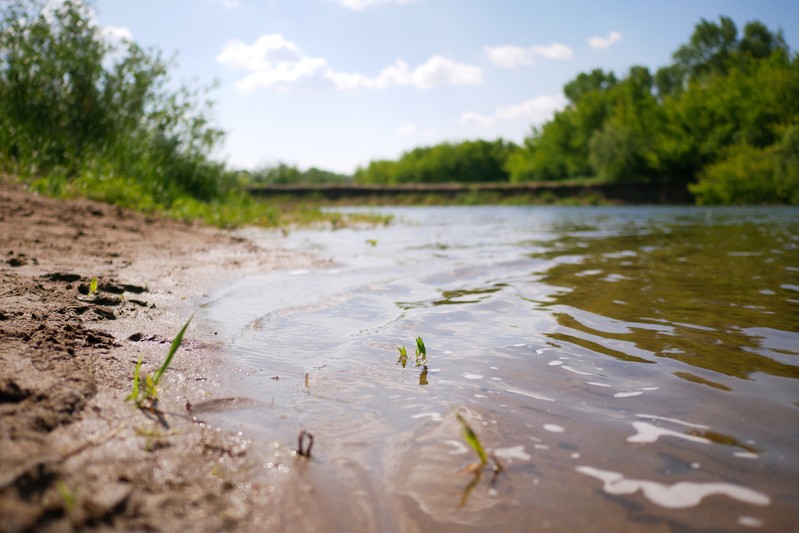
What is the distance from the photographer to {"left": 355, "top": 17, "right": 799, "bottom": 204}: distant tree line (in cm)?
3412

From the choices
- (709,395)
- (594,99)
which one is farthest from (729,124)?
(709,395)

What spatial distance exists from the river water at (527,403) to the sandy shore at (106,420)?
164 millimetres

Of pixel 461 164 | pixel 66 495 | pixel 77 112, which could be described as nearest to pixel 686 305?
pixel 66 495

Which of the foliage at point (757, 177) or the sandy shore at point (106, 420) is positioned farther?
the foliage at point (757, 177)

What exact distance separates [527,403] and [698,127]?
2168 inches

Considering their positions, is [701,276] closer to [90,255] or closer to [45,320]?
[45,320]

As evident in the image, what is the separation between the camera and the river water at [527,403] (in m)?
1.43

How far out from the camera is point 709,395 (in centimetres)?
221

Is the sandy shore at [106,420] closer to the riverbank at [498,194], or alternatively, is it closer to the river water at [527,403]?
the river water at [527,403]

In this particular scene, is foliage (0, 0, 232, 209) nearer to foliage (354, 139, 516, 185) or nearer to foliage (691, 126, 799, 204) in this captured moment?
foliage (691, 126, 799, 204)

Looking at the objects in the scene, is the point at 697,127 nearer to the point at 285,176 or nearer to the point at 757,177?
the point at 757,177

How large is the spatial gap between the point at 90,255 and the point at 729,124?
51.8 metres

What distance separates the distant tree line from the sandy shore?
119 ft

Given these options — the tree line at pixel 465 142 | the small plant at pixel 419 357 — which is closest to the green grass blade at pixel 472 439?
the small plant at pixel 419 357
